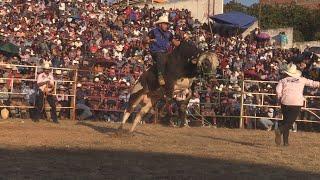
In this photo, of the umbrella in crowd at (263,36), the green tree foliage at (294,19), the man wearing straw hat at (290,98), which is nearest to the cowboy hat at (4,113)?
the man wearing straw hat at (290,98)

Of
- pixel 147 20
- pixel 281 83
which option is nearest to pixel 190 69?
pixel 281 83

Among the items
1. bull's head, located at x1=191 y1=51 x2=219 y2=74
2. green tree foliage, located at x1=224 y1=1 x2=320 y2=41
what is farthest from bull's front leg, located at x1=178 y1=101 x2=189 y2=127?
green tree foliage, located at x1=224 y1=1 x2=320 y2=41

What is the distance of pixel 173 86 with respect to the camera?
38.0 ft

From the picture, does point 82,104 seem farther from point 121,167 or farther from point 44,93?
point 121,167

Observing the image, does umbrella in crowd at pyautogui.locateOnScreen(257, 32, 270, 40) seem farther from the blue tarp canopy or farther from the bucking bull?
the bucking bull

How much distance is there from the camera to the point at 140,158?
874cm

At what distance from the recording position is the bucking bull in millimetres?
11367

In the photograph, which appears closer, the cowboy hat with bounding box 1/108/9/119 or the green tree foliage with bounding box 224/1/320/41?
the cowboy hat with bounding box 1/108/9/119

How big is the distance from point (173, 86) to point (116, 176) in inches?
185

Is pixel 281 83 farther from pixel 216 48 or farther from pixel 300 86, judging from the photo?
pixel 216 48

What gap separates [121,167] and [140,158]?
3.22 ft

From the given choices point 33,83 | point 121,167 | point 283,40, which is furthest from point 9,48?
point 283,40

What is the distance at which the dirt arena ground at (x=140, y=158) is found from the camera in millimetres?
7348

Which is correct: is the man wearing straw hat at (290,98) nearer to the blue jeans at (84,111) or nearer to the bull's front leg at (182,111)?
the bull's front leg at (182,111)
